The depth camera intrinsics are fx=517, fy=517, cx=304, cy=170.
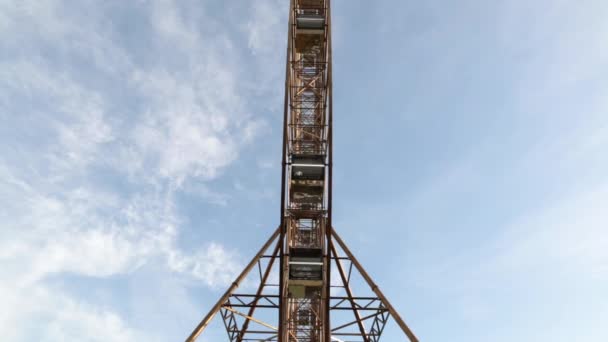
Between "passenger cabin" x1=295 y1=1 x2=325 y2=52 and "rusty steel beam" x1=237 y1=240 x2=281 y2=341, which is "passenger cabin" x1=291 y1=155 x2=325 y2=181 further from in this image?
"passenger cabin" x1=295 y1=1 x2=325 y2=52

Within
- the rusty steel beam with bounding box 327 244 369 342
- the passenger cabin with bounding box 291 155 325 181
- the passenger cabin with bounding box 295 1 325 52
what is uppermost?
the passenger cabin with bounding box 295 1 325 52

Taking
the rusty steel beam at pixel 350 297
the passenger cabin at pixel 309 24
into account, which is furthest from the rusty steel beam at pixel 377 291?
the passenger cabin at pixel 309 24

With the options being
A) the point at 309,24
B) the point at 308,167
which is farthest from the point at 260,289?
the point at 309,24

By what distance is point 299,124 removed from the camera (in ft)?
74.3

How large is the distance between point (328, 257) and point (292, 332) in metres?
3.57

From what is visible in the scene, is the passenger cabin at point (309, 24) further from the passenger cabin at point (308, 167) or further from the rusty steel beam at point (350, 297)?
the rusty steel beam at point (350, 297)

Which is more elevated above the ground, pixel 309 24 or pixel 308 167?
pixel 309 24

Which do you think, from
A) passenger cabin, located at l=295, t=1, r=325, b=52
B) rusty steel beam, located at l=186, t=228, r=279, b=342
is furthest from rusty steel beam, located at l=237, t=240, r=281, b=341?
passenger cabin, located at l=295, t=1, r=325, b=52

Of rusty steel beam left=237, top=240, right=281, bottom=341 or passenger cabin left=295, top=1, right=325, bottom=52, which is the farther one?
passenger cabin left=295, top=1, right=325, bottom=52

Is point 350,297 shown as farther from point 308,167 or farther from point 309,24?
point 309,24

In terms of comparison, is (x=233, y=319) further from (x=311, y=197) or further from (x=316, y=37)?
(x=316, y=37)

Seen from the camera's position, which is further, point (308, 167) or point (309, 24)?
point (309, 24)

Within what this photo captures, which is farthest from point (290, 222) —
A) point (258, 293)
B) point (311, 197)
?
point (258, 293)

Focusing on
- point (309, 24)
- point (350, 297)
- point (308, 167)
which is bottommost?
point (350, 297)
